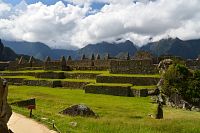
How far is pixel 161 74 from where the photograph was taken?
4806 centimetres

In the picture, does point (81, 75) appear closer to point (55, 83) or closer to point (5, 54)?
point (55, 83)

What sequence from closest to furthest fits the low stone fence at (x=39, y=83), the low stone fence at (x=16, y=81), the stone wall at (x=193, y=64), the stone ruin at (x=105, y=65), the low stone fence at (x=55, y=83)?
the stone wall at (x=193, y=64)
the stone ruin at (x=105, y=65)
the low stone fence at (x=55, y=83)
the low stone fence at (x=39, y=83)
the low stone fence at (x=16, y=81)

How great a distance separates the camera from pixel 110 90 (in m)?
50.6

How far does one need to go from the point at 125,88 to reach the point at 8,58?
97.5 m

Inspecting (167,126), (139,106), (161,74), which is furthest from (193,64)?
(167,126)

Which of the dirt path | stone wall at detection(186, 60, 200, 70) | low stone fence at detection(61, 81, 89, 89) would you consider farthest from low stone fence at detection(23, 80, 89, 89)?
the dirt path

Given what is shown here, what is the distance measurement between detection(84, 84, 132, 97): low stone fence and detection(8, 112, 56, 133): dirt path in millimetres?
29287

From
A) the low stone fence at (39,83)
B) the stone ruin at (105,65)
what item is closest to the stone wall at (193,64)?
the stone ruin at (105,65)

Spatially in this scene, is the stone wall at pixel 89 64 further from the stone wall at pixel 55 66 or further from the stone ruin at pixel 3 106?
the stone ruin at pixel 3 106

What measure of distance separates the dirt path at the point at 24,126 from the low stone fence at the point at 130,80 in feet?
102

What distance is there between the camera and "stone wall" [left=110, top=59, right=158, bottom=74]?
2088 inches

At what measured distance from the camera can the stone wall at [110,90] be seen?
161 feet

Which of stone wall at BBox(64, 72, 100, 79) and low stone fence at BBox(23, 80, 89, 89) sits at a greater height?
stone wall at BBox(64, 72, 100, 79)

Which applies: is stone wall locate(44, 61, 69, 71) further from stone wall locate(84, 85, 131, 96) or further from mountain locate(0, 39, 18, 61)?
mountain locate(0, 39, 18, 61)
